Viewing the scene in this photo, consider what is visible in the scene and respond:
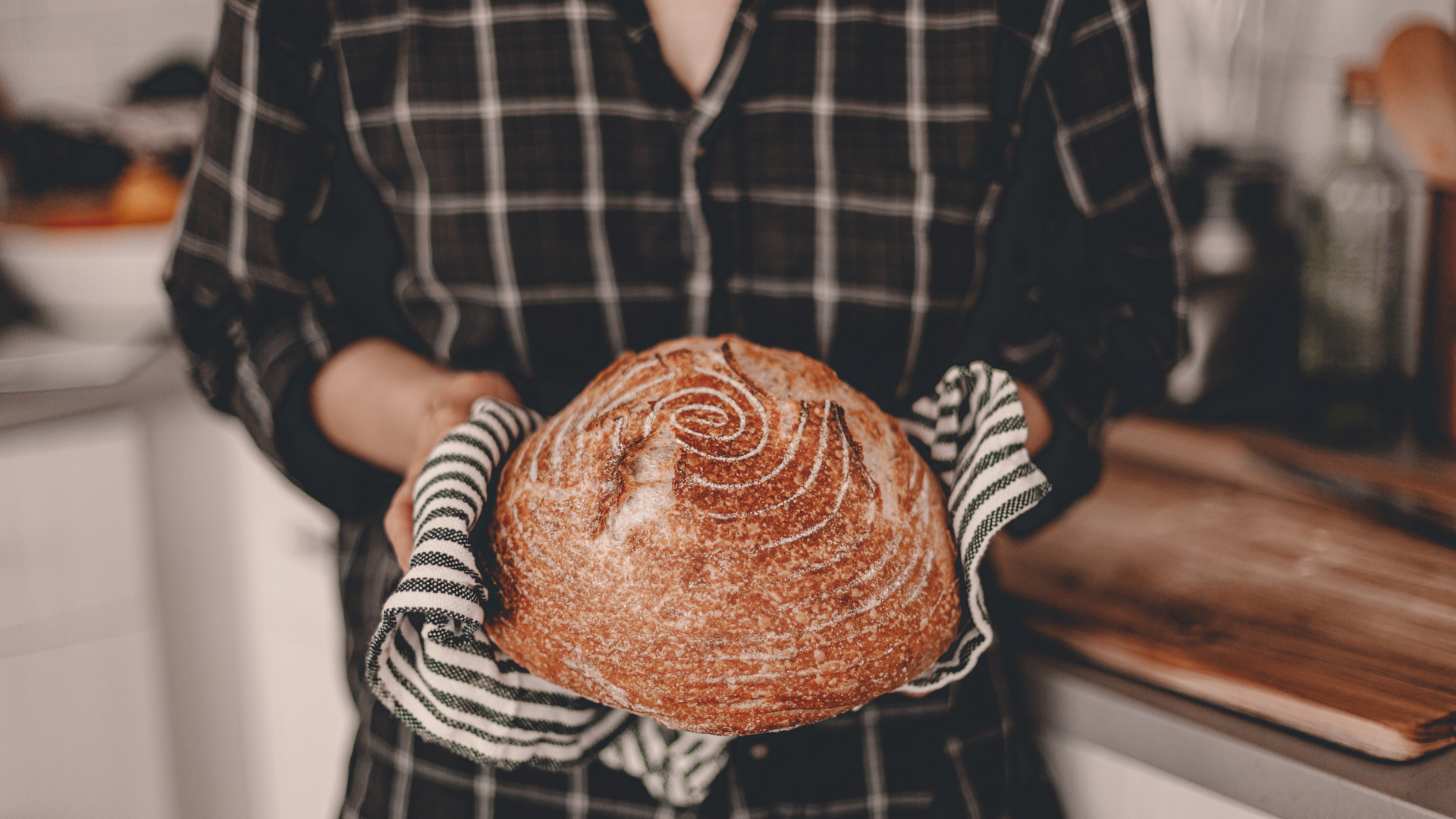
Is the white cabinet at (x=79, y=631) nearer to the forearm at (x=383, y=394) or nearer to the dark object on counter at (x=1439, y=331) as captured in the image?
the forearm at (x=383, y=394)

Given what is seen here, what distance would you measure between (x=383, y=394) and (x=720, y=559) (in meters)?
0.33

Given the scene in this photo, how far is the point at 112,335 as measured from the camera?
1408mm

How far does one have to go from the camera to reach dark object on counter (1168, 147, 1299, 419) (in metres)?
1.09

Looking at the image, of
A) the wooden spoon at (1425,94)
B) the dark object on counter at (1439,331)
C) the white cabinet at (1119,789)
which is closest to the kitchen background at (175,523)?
the dark object on counter at (1439,331)

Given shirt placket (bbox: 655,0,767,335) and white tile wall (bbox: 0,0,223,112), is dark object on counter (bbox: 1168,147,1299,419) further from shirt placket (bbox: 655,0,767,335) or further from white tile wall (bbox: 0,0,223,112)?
white tile wall (bbox: 0,0,223,112)

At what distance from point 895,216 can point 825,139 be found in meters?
0.07

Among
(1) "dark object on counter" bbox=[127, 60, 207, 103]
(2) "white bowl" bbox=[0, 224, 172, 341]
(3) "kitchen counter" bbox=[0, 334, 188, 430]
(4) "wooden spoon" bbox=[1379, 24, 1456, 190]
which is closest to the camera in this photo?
(4) "wooden spoon" bbox=[1379, 24, 1456, 190]

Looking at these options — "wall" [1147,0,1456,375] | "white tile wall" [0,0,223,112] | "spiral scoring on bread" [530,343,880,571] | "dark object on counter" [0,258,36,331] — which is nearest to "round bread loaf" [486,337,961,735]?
"spiral scoring on bread" [530,343,880,571]

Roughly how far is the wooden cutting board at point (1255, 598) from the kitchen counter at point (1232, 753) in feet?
0.03

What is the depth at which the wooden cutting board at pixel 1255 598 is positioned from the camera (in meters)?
0.61

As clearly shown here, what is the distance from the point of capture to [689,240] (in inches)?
25.4

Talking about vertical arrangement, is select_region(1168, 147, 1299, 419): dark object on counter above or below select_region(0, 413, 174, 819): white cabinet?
above

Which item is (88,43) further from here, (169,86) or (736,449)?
(736,449)

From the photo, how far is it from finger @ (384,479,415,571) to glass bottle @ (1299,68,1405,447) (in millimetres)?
922
